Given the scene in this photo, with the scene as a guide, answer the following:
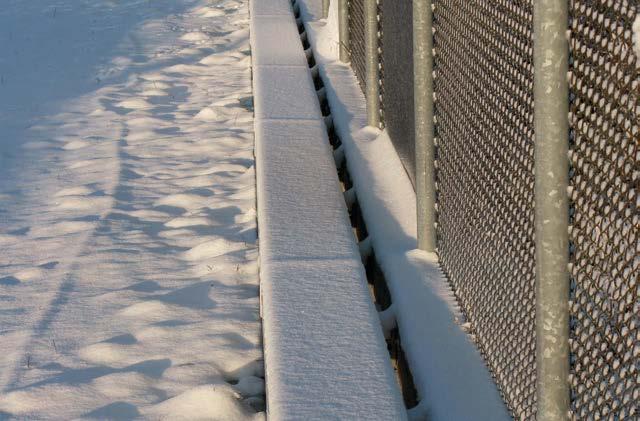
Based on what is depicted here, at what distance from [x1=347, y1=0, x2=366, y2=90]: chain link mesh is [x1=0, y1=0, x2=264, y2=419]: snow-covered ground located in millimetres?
839

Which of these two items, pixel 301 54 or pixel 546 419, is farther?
pixel 301 54

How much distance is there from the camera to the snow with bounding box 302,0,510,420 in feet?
9.59

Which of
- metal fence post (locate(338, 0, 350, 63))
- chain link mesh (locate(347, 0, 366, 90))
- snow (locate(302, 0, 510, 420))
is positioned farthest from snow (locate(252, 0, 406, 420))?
metal fence post (locate(338, 0, 350, 63))

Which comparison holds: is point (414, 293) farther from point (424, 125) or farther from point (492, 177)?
point (492, 177)

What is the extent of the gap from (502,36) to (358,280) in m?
1.10

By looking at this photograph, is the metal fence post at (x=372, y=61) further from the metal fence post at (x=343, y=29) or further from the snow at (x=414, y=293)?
the metal fence post at (x=343, y=29)

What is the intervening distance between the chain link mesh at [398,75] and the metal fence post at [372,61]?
3cm

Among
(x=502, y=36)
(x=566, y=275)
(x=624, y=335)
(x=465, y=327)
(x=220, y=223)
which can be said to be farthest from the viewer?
(x=220, y=223)

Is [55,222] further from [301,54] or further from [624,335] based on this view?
[624,335]

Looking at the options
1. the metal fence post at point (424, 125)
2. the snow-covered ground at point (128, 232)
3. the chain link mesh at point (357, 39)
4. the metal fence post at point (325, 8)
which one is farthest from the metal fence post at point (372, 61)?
the metal fence post at point (325, 8)

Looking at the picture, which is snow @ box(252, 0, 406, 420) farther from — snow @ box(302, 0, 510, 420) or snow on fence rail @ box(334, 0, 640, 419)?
snow on fence rail @ box(334, 0, 640, 419)

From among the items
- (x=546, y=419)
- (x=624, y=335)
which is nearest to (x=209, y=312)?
(x=546, y=419)

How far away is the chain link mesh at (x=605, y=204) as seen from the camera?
186 centimetres

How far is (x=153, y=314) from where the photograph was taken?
12.7ft
